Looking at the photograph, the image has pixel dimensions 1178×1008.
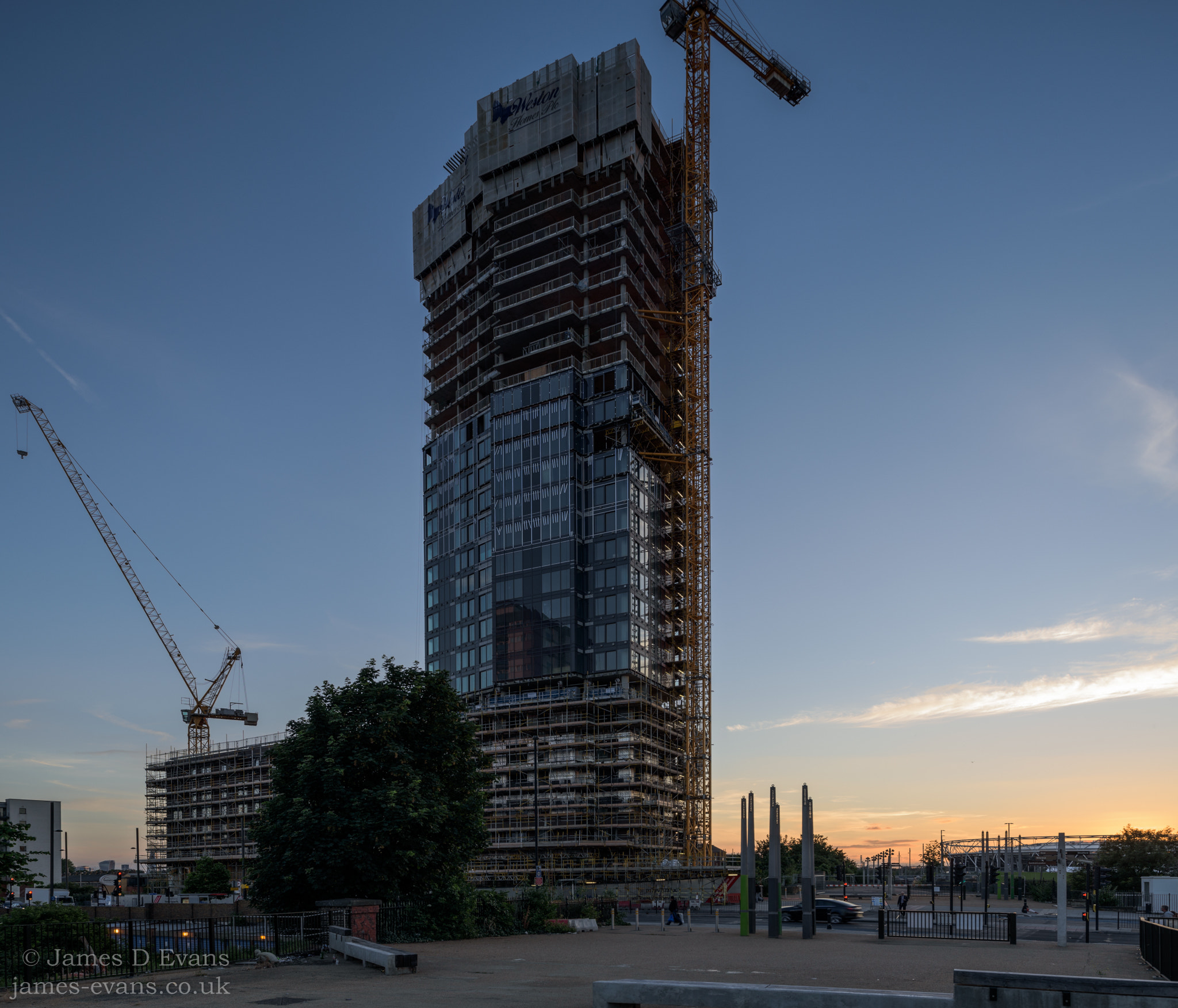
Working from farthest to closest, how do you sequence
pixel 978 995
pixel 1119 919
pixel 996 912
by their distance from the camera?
pixel 996 912 < pixel 1119 919 < pixel 978 995

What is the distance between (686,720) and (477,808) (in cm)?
8940

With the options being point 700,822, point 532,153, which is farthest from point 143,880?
point 532,153

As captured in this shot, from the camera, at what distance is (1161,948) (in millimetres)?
22719

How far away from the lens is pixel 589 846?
107250 millimetres

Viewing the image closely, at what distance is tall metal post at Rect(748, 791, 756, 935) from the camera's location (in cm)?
3766

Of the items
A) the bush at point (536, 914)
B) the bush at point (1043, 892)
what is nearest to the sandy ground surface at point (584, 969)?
the bush at point (536, 914)

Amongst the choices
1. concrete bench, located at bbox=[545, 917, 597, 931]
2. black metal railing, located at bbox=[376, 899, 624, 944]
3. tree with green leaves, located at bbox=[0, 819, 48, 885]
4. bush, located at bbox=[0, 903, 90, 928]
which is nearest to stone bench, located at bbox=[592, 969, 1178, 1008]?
bush, located at bbox=[0, 903, 90, 928]

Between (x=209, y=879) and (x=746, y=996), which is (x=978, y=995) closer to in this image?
(x=746, y=996)

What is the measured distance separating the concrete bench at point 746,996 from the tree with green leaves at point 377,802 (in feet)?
57.9

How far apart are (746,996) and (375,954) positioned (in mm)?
10622

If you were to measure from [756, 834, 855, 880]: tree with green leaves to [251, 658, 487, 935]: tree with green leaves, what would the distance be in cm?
7686

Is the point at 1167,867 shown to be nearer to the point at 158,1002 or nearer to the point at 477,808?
the point at 477,808

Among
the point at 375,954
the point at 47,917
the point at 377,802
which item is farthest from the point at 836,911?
the point at 47,917

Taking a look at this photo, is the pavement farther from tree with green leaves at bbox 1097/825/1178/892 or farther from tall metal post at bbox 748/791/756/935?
tree with green leaves at bbox 1097/825/1178/892
